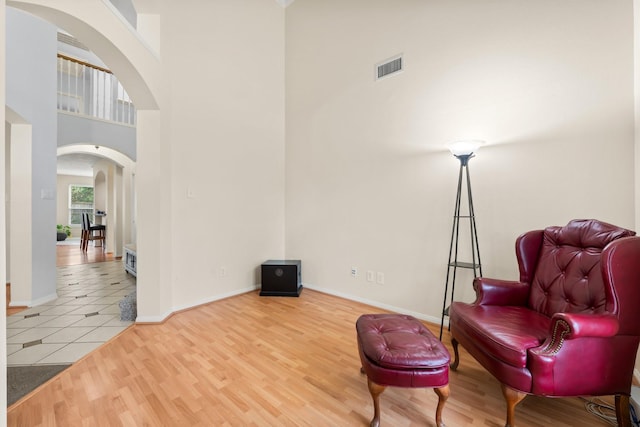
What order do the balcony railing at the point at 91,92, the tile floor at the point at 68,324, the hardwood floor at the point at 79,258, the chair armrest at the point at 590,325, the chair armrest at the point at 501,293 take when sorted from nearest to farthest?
the chair armrest at the point at 590,325
the chair armrest at the point at 501,293
the tile floor at the point at 68,324
the balcony railing at the point at 91,92
the hardwood floor at the point at 79,258

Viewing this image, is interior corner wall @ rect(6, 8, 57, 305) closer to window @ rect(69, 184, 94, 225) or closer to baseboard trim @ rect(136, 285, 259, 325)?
baseboard trim @ rect(136, 285, 259, 325)

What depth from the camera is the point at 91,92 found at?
17.5ft

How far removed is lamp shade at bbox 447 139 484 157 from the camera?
2.14 metres

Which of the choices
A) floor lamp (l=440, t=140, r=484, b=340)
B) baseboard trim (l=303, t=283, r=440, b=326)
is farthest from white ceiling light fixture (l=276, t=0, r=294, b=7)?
baseboard trim (l=303, t=283, r=440, b=326)

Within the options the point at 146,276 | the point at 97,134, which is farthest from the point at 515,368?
the point at 97,134

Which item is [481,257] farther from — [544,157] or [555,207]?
[544,157]

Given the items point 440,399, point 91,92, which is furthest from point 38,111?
point 440,399

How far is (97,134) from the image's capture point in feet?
17.2

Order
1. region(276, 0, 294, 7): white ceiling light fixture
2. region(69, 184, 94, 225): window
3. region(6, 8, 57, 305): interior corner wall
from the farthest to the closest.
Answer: region(69, 184, 94, 225): window
region(276, 0, 294, 7): white ceiling light fixture
region(6, 8, 57, 305): interior corner wall

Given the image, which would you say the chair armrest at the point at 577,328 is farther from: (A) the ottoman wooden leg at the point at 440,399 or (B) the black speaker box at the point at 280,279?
(B) the black speaker box at the point at 280,279

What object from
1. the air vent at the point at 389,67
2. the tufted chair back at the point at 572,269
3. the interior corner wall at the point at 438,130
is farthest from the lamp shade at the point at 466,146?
the air vent at the point at 389,67

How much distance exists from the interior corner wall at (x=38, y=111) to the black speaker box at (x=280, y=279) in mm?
2726

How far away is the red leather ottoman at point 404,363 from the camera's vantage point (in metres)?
1.32

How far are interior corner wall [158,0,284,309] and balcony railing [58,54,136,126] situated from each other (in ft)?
11.6
